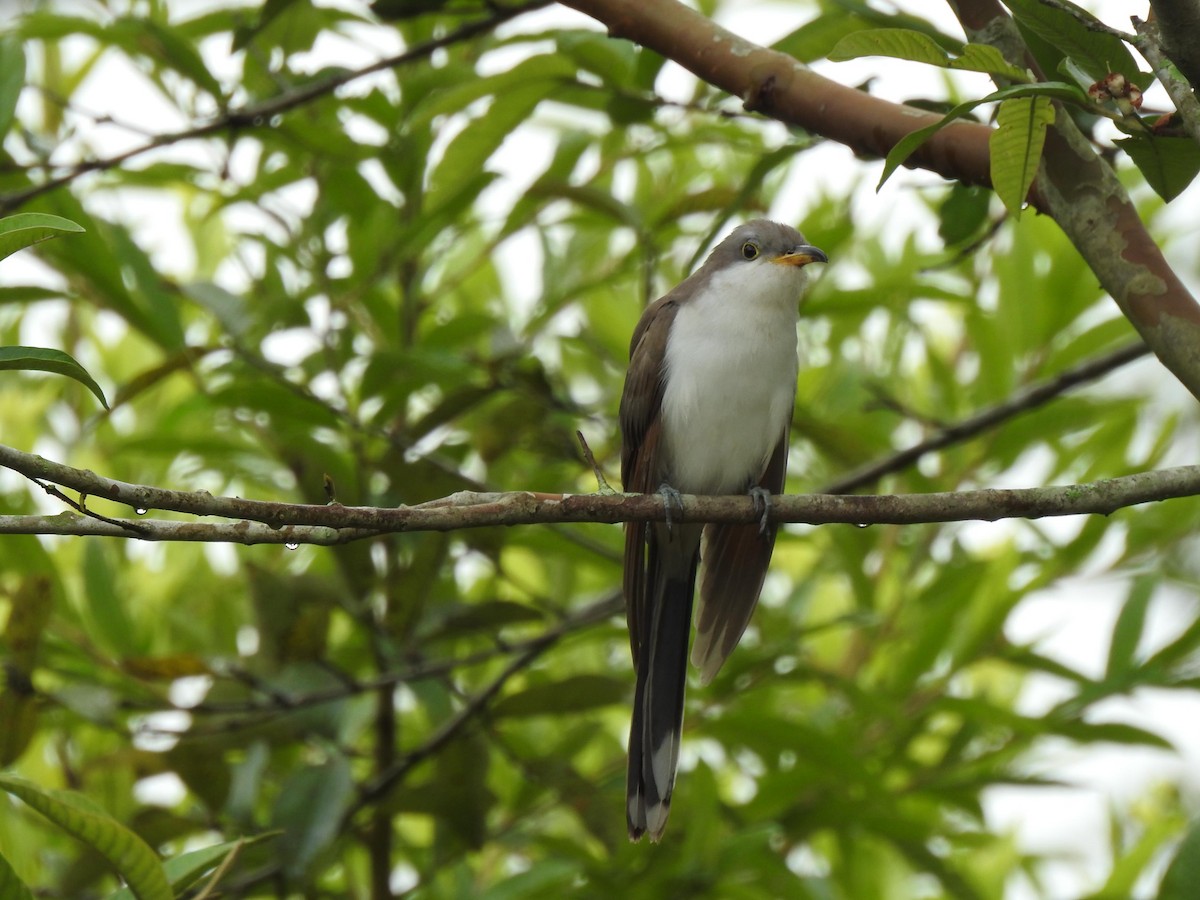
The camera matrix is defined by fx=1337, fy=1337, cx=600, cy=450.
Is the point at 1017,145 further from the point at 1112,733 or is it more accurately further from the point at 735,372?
the point at 1112,733

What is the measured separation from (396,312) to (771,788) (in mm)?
1974

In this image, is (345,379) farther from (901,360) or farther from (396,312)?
(901,360)

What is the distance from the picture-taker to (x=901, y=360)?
5.33 m

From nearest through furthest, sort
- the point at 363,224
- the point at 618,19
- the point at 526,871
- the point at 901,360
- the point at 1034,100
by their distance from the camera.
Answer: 1. the point at 1034,100
2. the point at 618,19
3. the point at 526,871
4. the point at 363,224
5. the point at 901,360

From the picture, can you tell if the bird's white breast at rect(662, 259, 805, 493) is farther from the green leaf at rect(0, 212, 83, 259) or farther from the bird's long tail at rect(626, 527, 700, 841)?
the green leaf at rect(0, 212, 83, 259)

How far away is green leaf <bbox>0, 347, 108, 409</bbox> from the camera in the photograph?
7.01 ft

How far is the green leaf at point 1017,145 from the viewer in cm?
225

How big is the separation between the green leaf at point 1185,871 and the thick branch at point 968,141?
0.95 metres

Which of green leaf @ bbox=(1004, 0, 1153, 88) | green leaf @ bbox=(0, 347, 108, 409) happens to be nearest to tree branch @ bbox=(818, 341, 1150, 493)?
green leaf @ bbox=(1004, 0, 1153, 88)

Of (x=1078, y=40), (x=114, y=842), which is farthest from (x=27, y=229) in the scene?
(x=1078, y=40)

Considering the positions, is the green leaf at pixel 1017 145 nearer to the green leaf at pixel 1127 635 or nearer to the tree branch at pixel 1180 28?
the tree branch at pixel 1180 28

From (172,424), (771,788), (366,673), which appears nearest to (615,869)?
(771,788)

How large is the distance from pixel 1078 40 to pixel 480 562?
2993 millimetres

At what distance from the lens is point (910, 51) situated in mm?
2264
